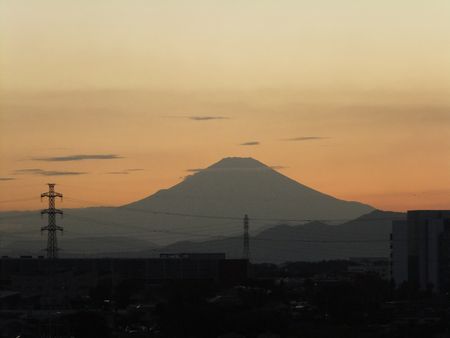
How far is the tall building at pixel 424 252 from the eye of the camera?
6219 cm

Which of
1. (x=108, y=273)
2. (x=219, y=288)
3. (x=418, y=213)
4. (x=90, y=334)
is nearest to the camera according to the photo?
(x=90, y=334)

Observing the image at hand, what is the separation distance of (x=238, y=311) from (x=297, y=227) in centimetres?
12860

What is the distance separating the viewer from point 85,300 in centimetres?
4456

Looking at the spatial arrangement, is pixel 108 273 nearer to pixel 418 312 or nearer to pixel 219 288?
pixel 219 288

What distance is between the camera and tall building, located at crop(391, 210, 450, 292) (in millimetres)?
62188

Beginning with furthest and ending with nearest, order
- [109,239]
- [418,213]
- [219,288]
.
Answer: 1. [109,239]
2. [418,213]
3. [219,288]

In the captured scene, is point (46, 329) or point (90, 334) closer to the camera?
point (90, 334)

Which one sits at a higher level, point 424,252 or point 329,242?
point 424,252

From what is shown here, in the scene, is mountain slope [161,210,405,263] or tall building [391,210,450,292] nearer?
tall building [391,210,450,292]

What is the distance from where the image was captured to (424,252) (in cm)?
6431

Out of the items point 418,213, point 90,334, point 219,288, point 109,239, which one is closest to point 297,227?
point 109,239

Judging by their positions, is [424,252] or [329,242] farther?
[329,242]

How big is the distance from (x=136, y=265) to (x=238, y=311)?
87.5ft

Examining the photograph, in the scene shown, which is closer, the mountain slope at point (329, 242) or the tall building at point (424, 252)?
the tall building at point (424, 252)
